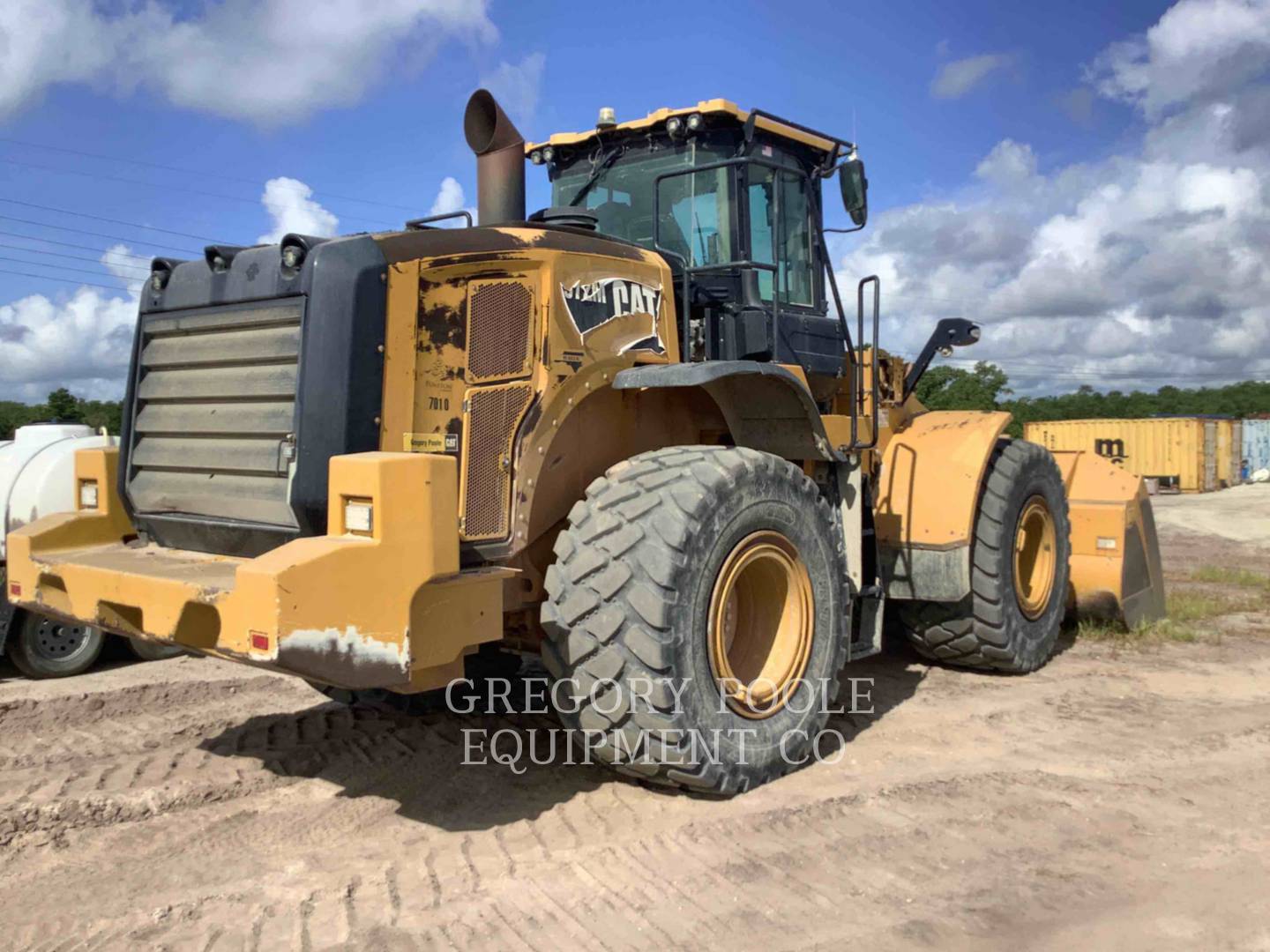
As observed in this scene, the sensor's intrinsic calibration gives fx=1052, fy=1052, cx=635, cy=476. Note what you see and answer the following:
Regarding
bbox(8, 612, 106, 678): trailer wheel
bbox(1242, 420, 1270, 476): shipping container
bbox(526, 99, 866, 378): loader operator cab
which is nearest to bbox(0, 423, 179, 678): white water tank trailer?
bbox(8, 612, 106, 678): trailer wheel

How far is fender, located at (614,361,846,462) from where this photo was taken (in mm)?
4422

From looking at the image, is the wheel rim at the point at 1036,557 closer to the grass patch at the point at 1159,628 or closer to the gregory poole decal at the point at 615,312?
the grass patch at the point at 1159,628

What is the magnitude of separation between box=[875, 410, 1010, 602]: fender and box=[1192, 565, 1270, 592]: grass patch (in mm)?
6323

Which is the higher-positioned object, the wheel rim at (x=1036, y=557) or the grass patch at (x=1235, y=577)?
the wheel rim at (x=1036, y=557)

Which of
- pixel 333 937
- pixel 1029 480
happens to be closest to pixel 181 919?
pixel 333 937

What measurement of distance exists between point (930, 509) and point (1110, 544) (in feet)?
7.96

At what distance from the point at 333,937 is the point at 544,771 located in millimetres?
1629

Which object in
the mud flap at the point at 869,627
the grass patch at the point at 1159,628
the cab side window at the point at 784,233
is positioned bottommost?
the grass patch at the point at 1159,628

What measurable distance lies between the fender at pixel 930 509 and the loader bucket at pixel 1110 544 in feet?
5.92

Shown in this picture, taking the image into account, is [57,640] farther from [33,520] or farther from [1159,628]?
[1159,628]

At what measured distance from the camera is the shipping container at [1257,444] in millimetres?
33906

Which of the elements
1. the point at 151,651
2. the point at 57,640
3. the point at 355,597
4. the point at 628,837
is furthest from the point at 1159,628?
the point at 57,640

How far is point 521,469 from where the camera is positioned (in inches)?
164

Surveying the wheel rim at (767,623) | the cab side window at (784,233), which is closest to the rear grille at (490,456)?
the wheel rim at (767,623)
